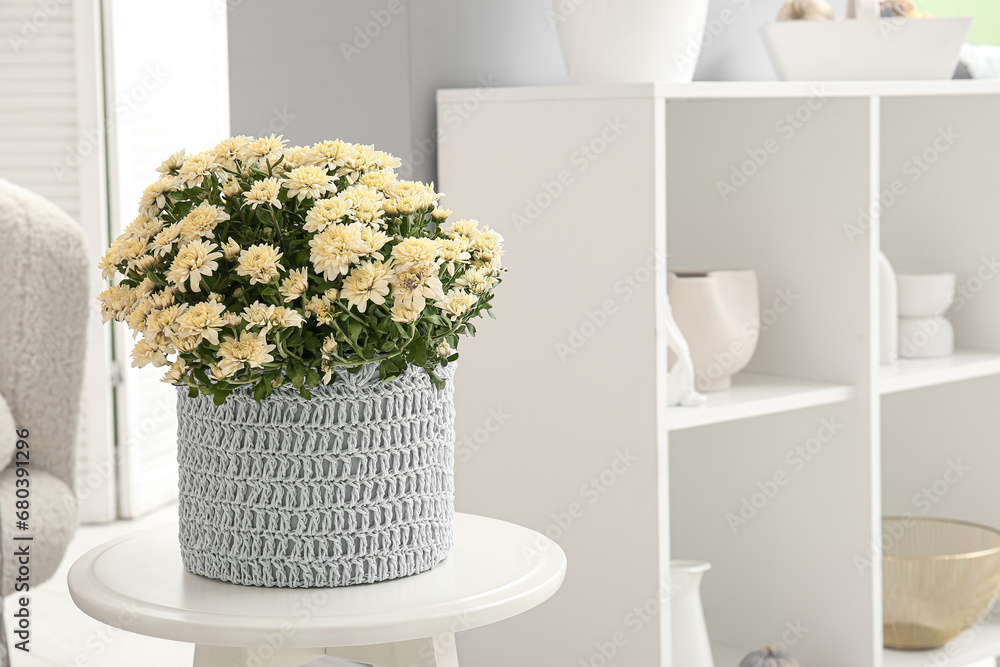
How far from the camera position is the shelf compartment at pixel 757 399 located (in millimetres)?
1266

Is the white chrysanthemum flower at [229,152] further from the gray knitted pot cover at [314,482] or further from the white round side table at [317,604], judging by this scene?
the white round side table at [317,604]

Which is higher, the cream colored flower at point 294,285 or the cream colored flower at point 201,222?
the cream colored flower at point 201,222

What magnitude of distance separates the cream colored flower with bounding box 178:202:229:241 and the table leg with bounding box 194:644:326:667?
311 millimetres

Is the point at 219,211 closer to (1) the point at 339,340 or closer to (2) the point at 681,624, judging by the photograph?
(1) the point at 339,340

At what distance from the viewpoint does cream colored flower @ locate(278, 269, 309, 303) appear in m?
0.74

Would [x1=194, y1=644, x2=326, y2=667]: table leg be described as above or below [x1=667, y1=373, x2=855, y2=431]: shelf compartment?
below

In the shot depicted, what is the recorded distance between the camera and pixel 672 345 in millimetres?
1299

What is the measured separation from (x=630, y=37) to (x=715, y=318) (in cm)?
39

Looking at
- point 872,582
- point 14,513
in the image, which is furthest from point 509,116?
point 14,513

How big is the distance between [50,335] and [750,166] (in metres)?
1.11
